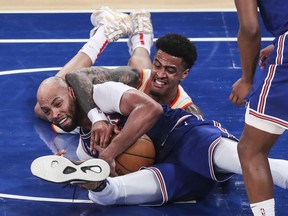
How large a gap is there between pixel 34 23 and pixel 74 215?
A: 417 centimetres

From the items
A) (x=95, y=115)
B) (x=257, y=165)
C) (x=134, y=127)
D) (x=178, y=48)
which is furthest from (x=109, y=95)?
(x=257, y=165)

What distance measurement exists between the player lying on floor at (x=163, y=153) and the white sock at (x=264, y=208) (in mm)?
672

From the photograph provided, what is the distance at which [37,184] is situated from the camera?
573 cm

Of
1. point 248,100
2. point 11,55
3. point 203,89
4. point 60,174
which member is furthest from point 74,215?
point 11,55

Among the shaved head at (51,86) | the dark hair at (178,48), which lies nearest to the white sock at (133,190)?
the shaved head at (51,86)

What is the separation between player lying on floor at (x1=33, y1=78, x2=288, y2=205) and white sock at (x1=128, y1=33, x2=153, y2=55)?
181 centimetres

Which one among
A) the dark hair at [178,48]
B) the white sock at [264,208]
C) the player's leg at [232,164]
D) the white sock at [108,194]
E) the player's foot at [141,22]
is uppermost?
the dark hair at [178,48]

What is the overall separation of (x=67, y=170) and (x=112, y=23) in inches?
110

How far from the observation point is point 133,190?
211 inches

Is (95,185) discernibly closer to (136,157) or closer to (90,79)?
(136,157)

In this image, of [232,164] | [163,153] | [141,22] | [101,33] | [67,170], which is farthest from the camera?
[141,22]

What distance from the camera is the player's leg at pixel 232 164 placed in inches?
207

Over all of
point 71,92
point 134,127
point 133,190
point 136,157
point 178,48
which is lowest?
point 133,190

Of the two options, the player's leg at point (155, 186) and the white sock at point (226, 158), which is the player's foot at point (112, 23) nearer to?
the player's leg at point (155, 186)
